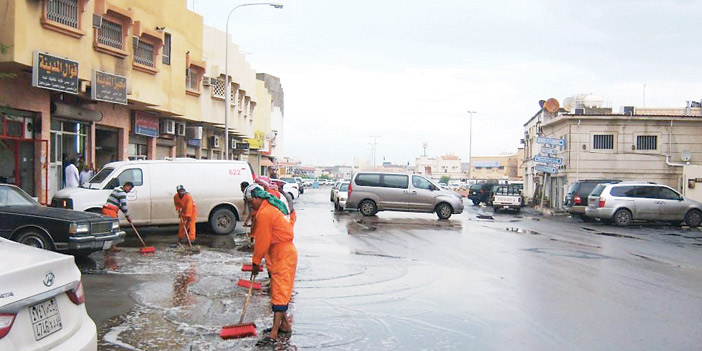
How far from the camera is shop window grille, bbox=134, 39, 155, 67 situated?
2333 centimetres

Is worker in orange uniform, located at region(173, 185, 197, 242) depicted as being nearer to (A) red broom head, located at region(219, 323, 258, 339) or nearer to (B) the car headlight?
(B) the car headlight

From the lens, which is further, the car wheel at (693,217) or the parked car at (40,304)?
the car wheel at (693,217)

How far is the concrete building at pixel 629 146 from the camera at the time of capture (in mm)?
37500

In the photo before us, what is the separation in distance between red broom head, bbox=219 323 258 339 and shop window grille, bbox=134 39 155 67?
18999mm

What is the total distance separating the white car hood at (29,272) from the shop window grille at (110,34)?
59.1 ft

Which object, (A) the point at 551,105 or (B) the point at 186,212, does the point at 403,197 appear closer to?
(B) the point at 186,212

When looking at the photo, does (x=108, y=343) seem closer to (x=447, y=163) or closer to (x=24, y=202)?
(x=24, y=202)

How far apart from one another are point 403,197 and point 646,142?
68.3 feet

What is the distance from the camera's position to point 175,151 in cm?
3350

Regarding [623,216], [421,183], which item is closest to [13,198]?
[421,183]

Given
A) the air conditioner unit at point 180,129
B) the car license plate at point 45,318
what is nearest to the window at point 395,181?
the air conditioner unit at point 180,129

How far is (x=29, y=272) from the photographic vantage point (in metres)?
3.82

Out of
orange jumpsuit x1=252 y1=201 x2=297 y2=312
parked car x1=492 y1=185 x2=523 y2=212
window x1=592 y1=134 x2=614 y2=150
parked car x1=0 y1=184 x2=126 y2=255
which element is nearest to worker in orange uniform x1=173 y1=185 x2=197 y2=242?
parked car x1=0 y1=184 x2=126 y2=255

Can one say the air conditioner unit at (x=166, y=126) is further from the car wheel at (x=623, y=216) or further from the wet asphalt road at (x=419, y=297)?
the car wheel at (x=623, y=216)
